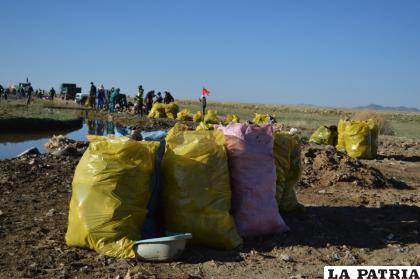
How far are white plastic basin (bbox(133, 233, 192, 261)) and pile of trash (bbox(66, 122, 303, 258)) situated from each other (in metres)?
0.07

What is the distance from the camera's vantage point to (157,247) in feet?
12.3

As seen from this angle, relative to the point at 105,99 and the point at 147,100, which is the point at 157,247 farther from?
the point at 105,99

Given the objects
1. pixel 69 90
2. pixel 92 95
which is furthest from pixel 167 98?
pixel 69 90

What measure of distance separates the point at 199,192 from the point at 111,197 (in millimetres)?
734

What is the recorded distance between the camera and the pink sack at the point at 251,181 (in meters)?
4.50

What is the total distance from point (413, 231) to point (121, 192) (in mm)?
3055

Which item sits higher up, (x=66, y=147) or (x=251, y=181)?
(x=251, y=181)

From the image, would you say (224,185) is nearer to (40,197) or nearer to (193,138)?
(193,138)

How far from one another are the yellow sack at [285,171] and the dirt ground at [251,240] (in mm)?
149

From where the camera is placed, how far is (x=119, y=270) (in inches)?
141

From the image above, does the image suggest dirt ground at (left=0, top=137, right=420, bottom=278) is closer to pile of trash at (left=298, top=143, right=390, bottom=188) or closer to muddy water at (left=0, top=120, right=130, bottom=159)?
pile of trash at (left=298, top=143, right=390, bottom=188)

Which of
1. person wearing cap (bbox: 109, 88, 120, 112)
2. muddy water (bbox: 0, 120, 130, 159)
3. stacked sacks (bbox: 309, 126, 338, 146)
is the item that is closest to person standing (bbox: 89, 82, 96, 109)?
person wearing cap (bbox: 109, 88, 120, 112)

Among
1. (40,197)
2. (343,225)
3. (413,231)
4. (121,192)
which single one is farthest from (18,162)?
(413,231)

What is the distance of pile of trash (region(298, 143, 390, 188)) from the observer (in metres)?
8.02
